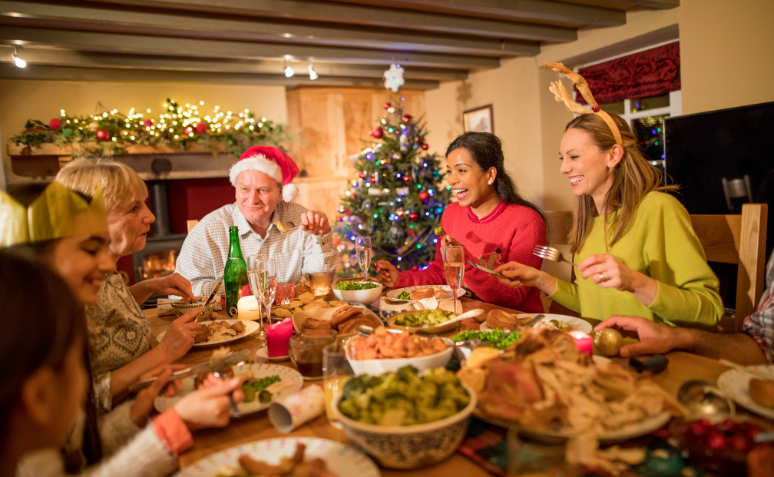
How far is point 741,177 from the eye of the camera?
3.51m

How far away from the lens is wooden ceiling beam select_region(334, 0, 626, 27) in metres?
3.95

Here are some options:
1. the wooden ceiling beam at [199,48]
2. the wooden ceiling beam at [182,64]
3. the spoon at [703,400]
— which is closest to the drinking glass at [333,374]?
the spoon at [703,400]

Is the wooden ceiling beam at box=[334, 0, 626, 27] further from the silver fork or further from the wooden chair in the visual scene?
the wooden chair

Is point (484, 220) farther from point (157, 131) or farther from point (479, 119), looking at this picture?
point (157, 131)

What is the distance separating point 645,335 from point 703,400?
1.30 ft

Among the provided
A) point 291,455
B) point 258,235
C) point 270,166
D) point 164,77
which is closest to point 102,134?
point 164,77

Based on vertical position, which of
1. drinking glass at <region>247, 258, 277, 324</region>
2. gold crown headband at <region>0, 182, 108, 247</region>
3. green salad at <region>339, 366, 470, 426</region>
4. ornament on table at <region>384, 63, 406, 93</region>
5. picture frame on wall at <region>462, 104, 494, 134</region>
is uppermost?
ornament on table at <region>384, 63, 406, 93</region>

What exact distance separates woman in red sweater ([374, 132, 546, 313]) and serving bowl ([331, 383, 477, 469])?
4.99 feet

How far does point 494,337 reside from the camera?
1.21 metres

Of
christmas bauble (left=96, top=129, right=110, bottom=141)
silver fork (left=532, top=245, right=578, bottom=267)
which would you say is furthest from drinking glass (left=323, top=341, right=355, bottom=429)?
christmas bauble (left=96, top=129, right=110, bottom=141)

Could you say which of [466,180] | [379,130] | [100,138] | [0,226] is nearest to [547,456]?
[0,226]

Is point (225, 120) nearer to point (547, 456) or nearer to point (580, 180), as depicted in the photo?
point (580, 180)

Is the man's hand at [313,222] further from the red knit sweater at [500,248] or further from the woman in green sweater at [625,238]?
the woman in green sweater at [625,238]

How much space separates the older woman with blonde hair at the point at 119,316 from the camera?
3.83ft
